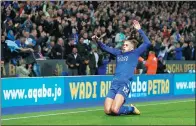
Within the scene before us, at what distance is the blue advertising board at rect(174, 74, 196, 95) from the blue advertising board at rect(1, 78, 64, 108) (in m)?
7.51

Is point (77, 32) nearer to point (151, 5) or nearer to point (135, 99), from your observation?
point (135, 99)

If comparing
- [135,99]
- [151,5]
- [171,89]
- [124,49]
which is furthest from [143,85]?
[124,49]

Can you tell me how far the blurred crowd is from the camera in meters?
17.2

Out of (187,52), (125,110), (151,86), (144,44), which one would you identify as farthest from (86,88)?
(187,52)

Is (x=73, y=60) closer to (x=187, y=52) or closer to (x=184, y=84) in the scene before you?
(x=184, y=84)

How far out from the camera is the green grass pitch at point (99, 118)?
12953 mm

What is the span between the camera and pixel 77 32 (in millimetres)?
20000

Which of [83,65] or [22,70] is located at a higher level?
[83,65]

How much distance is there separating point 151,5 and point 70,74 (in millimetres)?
10468

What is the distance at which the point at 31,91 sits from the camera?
54.6 feet

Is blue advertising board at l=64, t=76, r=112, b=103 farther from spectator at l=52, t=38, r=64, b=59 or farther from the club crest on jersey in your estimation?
the club crest on jersey

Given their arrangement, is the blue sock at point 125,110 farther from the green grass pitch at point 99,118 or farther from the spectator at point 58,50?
the spectator at point 58,50

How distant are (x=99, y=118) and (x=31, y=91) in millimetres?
3444

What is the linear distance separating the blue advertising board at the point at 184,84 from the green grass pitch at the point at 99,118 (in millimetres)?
6291
